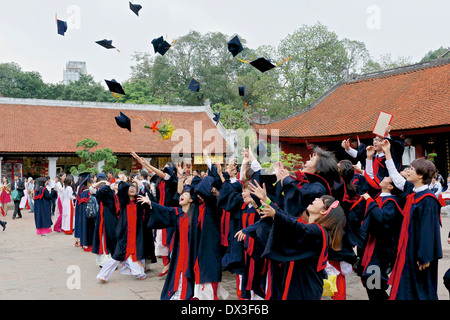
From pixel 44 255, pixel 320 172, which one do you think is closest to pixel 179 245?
pixel 320 172

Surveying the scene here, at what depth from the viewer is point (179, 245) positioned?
560 cm

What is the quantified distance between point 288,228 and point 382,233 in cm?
213

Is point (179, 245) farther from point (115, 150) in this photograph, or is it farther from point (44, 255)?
point (115, 150)

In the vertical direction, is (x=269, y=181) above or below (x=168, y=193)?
above

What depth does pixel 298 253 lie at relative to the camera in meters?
3.46

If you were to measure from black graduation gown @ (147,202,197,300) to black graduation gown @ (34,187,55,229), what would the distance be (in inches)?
314

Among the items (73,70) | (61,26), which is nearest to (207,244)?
(61,26)

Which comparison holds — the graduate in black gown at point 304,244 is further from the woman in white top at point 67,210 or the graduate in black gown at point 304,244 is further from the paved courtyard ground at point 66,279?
the woman in white top at point 67,210

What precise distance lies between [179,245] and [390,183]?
277 centimetres

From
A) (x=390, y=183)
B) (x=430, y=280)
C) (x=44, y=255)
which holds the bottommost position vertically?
(x=44, y=255)

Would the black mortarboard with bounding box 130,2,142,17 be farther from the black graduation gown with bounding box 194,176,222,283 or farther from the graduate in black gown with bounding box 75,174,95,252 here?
the graduate in black gown with bounding box 75,174,95,252

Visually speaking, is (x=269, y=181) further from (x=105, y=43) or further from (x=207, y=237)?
(x=105, y=43)

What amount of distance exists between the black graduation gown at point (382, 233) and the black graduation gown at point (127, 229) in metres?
3.51

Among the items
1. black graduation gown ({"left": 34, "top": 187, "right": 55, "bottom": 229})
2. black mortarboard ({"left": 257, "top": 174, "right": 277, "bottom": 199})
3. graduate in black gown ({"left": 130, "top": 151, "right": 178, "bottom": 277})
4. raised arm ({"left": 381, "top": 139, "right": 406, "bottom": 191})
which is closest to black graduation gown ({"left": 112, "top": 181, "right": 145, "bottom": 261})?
graduate in black gown ({"left": 130, "top": 151, "right": 178, "bottom": 277})
